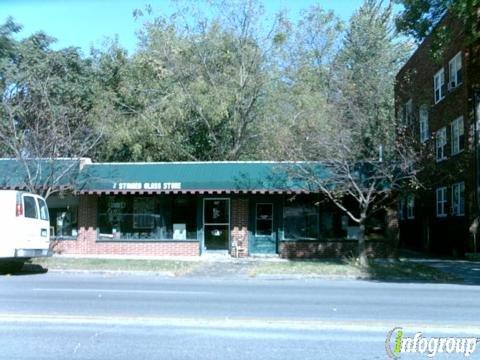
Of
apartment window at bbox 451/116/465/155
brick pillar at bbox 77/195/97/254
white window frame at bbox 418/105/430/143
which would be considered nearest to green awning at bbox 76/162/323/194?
brick pillar at bbox 77/195/97/254

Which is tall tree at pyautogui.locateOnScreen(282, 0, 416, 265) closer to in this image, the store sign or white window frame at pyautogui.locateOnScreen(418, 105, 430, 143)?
the store sign

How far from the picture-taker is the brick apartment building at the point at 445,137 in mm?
24766

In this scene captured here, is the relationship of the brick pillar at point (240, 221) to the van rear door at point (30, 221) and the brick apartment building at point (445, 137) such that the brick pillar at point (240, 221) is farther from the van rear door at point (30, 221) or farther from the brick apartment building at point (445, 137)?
the van rear door at point (30, 221)

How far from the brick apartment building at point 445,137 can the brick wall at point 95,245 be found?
29.3ft

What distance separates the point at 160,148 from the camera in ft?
99.1

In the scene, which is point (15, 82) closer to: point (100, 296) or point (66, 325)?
point (100, 296)

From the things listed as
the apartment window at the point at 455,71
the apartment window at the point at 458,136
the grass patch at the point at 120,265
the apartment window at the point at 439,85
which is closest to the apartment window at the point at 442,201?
the apartment window at the point at 458,136

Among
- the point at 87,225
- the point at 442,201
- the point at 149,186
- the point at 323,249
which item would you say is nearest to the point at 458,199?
the point at 442,201

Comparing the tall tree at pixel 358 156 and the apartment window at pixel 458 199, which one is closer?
the tall tree at pixel 358 156

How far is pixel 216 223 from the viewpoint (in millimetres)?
24141

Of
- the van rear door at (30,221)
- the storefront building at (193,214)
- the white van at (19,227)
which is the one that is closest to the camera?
the white van at (19,227)

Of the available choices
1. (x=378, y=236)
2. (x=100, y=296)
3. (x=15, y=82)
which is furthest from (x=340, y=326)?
(x=15, y=82)

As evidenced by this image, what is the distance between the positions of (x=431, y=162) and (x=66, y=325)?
51.1 ft

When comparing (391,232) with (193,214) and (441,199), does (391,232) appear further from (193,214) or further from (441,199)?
(193,214)
